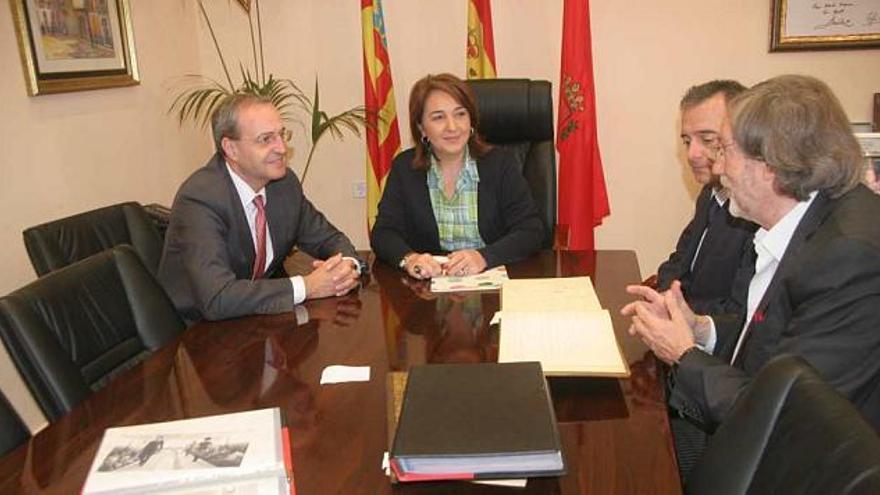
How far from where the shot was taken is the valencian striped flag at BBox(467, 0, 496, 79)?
3.39 meters

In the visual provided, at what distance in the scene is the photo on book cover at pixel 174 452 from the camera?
1032 millimetres

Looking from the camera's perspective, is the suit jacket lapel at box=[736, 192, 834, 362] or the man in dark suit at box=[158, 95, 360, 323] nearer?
the suit jacket lapel at box=[736, 192, 834, 362]

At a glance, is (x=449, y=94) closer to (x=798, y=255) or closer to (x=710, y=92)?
(x=710, y=92)

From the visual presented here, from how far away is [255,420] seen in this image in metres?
1.16

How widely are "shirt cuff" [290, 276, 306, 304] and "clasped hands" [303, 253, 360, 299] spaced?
0.01 metres

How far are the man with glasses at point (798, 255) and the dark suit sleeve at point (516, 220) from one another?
83 centimetres

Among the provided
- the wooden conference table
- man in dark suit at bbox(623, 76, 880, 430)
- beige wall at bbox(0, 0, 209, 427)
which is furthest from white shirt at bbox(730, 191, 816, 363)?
beige wall at bbox(0, 0, 209, 427)

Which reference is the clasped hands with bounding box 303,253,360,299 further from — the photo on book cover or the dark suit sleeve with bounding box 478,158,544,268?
the photo on book cover

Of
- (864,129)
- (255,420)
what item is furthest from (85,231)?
(864,129)

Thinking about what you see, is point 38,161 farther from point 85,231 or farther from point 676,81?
point 676,81

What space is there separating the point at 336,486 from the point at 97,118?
2.59 meters

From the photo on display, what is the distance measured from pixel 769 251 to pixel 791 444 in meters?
0.60

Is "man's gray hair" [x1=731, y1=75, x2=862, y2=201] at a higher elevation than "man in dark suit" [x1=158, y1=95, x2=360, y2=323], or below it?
higher
